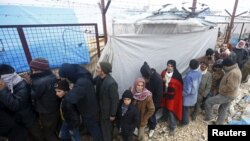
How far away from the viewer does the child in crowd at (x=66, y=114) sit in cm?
202

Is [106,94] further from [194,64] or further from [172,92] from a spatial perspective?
[194,64]

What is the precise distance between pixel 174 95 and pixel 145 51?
1022 millimetres

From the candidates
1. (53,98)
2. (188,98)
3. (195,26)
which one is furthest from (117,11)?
(53,98)

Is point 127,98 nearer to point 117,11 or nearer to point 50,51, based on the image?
point 50,51

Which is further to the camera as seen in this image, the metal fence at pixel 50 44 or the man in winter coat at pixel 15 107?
the metal fence at pixel 50 44

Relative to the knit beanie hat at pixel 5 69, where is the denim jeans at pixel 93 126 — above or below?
below

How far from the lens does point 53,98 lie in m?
2.10

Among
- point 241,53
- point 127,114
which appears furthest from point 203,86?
point 241,53

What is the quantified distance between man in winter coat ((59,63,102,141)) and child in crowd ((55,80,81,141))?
0.27ft

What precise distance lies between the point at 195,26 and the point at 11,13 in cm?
457

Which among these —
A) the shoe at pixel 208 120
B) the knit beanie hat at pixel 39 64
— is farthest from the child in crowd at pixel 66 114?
→ the shoe at pixel 208 120

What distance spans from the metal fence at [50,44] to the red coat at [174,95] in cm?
150

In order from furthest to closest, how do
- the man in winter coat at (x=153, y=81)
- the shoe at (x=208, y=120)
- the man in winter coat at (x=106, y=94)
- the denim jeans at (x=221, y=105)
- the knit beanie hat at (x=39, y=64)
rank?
the shoe at (x=208, y=120) < the denim jeans at (x=221, y=105) < the man in winter coat at (x=153, y=81) < the man in winter coat at (x=106, y=94) < the knit beanie hat at (x=39, y=64)

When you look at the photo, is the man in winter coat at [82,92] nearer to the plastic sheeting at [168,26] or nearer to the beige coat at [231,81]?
the plastic sheeting at [168,26]
